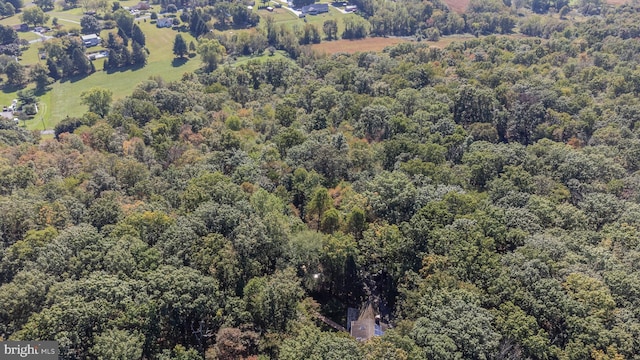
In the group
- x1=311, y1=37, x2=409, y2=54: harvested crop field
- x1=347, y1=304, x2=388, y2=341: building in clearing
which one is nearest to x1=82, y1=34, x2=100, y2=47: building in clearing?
x1=311, y1=37, x2=409, y2=54: harvested crop field

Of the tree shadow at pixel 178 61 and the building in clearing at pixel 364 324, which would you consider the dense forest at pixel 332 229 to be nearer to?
the building in clearing at pixel 364 324

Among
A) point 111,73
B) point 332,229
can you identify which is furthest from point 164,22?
point 332,229

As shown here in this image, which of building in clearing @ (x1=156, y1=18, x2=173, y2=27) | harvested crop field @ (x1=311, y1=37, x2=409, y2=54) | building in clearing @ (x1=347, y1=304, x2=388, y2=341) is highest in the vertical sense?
building in clearing @ (x1=156, y1=18, x2=173, y2=27)

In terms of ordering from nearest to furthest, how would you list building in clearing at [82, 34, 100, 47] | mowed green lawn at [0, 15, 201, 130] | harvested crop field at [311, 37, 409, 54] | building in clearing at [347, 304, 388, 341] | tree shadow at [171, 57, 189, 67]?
1. building in clearing at [347, 304, 388, 341]
2. mowed green lawn at [0, 15, 201, 130]
3. tree shadow at [171, 57, 189, 67]
4. building in clearing at [82, 34, 100, 47]
5. harvested crop field at [311, 37, 409, 54]

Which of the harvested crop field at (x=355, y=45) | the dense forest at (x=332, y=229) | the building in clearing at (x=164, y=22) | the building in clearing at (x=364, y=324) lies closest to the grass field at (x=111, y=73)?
the harvested crop field at (x=355, y=45)

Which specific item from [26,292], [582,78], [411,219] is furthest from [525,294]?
[582,78]

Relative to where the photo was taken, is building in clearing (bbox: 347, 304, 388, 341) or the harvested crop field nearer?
building in clearing (bbox: 347, 304, 388, 341)

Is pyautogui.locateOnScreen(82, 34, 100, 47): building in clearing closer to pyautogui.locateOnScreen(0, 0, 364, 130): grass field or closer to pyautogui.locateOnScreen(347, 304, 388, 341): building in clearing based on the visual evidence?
pyautogui.locateOnScreen(0, 0, 364, 130): grass field

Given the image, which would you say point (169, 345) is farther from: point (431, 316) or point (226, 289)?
point (431, 316)
